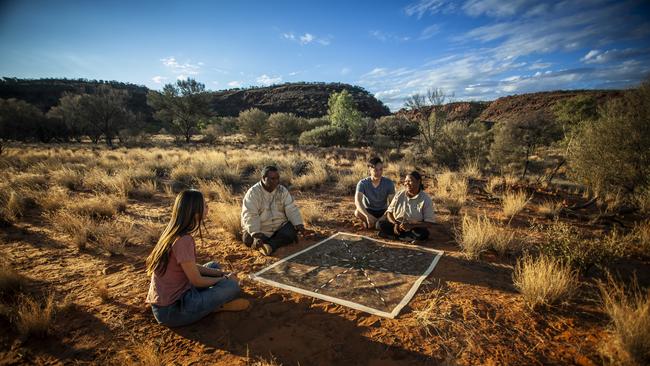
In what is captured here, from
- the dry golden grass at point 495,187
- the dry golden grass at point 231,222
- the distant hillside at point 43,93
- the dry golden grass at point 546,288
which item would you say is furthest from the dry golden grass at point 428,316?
the distant hillside at point 43,93

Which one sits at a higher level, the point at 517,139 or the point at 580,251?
the point at 517,139

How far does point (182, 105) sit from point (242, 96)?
141 feet

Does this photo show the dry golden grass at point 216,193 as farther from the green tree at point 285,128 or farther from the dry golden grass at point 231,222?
the green tree at point 285,128

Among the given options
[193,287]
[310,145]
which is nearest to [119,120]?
[310,145]

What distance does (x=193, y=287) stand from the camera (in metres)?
2.96

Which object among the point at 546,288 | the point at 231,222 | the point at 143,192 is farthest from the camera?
the point at 143,192

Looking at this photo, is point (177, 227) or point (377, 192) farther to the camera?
point (377, 192)

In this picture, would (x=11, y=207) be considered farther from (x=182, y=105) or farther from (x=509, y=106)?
(x=509, y=106)

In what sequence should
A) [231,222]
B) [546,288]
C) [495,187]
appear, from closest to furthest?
1. [546,288]
2. [231,222]
3. [495,187]

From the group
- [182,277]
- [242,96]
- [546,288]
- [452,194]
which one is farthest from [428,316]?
[242,96]

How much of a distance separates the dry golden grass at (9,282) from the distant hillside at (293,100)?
55.4 meters

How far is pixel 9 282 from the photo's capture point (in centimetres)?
349

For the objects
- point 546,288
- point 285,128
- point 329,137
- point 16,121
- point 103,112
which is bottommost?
point 546,288

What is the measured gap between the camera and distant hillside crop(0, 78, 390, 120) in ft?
174
